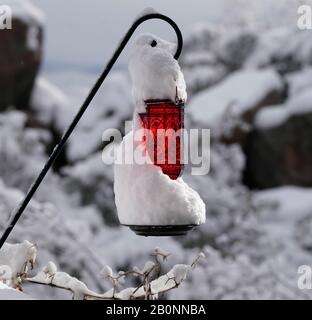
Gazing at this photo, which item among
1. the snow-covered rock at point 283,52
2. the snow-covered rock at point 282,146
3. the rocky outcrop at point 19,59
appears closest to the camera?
the snow-covered rock at point 282,146

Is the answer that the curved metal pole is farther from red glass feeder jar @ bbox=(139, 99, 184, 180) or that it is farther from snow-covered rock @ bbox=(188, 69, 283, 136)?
snow-covered rock @ bbox=(188, 69, 283, 136)

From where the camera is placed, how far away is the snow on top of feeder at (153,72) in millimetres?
2152

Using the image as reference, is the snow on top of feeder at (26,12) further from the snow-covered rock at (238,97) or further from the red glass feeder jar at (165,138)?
the red glass feeder jar at (165,138)

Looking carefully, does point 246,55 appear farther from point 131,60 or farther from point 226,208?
point 131,60

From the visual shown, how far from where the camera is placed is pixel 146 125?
219cm

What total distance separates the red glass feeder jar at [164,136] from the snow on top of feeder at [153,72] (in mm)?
24

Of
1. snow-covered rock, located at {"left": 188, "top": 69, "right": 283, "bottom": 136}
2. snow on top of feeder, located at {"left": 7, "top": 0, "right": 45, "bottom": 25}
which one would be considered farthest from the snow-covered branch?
snow on top of feeder, located at {"left": 7, "top": 0, "right": 45, "bottom": 25}

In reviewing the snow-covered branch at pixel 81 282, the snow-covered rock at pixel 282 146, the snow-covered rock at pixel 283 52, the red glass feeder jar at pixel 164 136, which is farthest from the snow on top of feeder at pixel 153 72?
the snow-covered rock at pixel 283 52

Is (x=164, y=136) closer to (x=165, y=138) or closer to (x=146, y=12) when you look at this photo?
(x=165, y=138)

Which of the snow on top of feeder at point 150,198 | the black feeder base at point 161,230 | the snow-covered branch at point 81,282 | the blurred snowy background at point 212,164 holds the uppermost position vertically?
the blurred snowy background at point 212,164

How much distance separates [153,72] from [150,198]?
35cm

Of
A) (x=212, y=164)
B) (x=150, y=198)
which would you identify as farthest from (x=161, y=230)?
(x=212, y=164)

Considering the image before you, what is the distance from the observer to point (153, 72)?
7.04ft

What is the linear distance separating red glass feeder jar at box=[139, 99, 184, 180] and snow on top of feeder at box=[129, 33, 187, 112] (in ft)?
0.08
